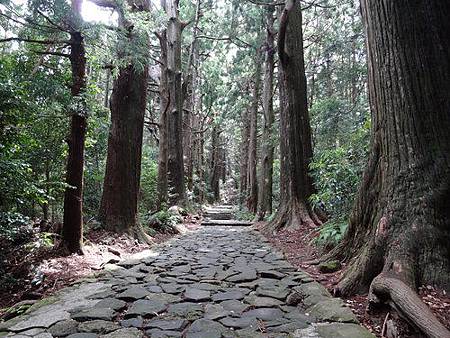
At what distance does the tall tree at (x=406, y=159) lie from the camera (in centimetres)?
325

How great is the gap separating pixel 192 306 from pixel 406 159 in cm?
270

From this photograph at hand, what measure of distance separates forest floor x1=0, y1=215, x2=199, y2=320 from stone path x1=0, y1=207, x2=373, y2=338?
28 cm

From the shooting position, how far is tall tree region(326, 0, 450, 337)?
3248mm

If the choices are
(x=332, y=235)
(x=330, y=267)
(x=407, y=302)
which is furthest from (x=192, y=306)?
(x=332, y=235)

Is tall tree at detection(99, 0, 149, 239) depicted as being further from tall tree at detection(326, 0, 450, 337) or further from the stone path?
tall tree at detection(326, 0, 450, 337)

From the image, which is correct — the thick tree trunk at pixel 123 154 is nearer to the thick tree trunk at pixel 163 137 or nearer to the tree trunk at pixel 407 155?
the thick tree trunk at pixel 163 137

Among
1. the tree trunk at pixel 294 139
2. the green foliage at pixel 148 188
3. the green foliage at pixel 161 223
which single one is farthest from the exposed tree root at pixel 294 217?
the green foliage at pixel 148 188

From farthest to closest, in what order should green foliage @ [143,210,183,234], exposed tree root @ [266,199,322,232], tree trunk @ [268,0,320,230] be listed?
1. green foliage @ [143,210,183,234]
2. tree trunk @ [268,0,320,230]
3. exposed tree root @ [266,199,322,232]

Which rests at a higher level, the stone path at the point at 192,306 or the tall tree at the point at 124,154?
the tall tree at the point at 124,154

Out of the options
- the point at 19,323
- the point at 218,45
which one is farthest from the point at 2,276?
the point at 218,45

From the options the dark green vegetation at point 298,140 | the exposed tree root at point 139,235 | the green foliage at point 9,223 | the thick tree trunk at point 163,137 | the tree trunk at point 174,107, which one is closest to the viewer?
the dark green vegetation at point 298,140

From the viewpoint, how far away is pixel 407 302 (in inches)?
102

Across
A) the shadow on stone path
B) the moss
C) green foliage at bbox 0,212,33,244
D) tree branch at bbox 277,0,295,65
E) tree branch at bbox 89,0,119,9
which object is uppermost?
tree branch at bbox 277,0,295,65

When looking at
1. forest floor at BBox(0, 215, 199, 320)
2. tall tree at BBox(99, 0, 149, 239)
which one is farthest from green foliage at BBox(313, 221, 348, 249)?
tall tree at BBox(99, 0, 149, 239)
